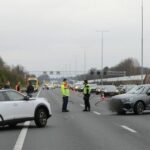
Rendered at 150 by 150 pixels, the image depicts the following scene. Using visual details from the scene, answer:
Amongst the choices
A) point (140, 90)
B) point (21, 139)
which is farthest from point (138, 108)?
point (21, 139)

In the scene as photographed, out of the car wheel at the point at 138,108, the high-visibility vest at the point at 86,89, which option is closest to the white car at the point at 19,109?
the car wheel at the point at 138,108

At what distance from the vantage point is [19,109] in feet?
65.1

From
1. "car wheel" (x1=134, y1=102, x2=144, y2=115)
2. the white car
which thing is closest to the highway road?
the white car

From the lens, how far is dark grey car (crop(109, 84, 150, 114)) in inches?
1137

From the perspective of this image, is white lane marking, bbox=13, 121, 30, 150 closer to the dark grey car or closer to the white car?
the white car

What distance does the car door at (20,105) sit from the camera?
19.7 meters

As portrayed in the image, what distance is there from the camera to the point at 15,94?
20.3 metres

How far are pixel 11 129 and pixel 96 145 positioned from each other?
633 centimetres

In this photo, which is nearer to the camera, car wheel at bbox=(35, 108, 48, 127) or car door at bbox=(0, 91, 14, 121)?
car door at bbox=(0, 91, 14, 121)

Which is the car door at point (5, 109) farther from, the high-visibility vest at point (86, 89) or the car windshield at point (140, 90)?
the high-visibility vest at point (86, 89)

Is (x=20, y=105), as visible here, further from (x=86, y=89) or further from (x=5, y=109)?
(x=86, y=89)

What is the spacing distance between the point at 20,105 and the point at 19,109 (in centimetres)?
16

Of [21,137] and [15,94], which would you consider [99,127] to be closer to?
[15,94]

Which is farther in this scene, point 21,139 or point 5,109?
point 5,109
